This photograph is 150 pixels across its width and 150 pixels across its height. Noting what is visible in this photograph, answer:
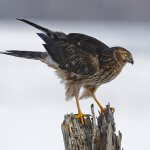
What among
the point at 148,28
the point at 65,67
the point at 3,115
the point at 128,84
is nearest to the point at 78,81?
the point at 65,67

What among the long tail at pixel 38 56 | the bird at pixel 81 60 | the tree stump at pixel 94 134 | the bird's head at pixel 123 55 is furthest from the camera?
the long tail at pixel 38 56

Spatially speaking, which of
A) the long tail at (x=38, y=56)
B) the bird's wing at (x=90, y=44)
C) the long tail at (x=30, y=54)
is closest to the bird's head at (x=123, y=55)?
the bird's wing at (x=90, y=44)

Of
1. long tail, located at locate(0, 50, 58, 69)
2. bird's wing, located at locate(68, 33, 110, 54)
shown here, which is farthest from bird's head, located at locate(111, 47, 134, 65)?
long tail, located at locate(0, 50, 58, 69)

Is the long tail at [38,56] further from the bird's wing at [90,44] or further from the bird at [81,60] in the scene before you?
the bird's wing at [90,44]

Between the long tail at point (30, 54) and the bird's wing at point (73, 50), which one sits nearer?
the bird's wing at point (73, 50)

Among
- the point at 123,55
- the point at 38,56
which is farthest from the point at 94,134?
the point at 38,56

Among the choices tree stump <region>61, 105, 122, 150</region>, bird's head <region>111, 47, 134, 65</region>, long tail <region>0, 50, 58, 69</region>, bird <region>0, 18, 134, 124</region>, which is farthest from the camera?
long tail <region>0, 50, 58, 69</region>

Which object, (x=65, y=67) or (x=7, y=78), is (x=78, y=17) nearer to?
(x=7, y=78)

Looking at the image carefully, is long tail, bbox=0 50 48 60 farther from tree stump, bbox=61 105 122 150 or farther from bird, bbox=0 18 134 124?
tree stump, bbox=61 105 122 150
